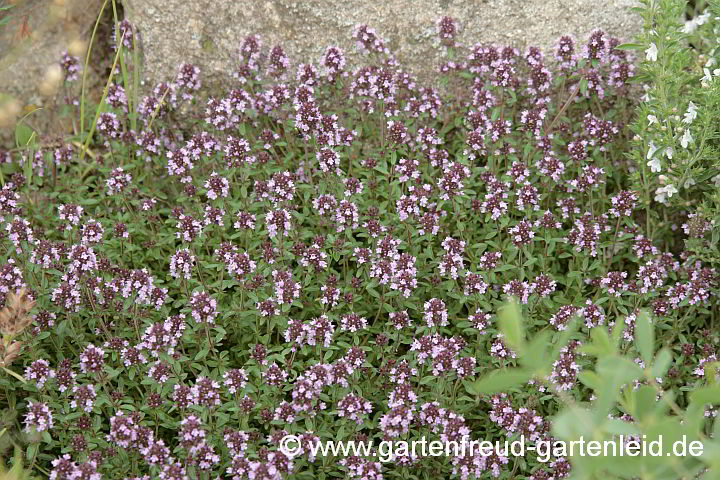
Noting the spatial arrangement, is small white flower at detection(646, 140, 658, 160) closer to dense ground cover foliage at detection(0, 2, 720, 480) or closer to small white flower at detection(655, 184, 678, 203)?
dense ground cover foliage at detection(0, 2, 720, 480)

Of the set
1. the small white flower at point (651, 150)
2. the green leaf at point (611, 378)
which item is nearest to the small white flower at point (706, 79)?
the small white flower at point (651, 150)

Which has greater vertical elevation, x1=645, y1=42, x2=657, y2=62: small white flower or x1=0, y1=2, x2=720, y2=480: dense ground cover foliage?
x1=645, y1=42, x2=657, y2=62: small white flower

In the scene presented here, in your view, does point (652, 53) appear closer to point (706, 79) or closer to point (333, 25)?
point (706, 79)

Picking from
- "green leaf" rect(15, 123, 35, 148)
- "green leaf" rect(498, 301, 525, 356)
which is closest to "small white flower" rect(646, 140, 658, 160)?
"green leaf" rect(498, 301, 525, 356)

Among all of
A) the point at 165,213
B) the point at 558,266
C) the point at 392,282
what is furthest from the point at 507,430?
the point at 165,213

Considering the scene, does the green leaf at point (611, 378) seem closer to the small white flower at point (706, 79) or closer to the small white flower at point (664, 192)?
the small white flower at point (664, 192)

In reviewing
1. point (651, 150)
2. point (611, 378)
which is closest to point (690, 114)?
point (651, 150)

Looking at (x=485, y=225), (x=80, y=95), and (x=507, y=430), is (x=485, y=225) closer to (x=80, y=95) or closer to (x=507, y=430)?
(x=507, y=430)
